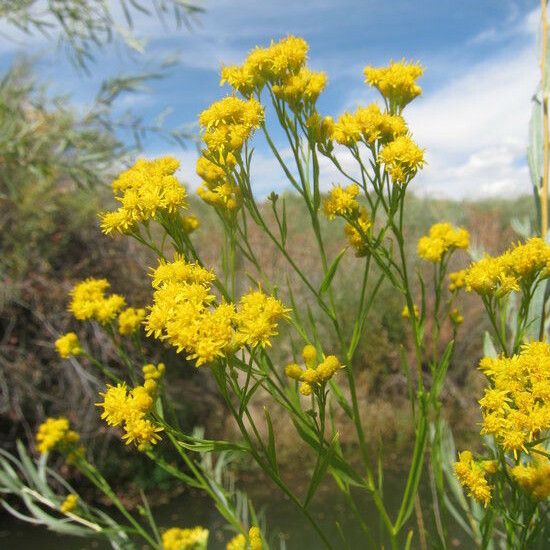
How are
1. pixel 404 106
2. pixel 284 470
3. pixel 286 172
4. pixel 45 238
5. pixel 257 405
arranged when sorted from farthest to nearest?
pixel 257 405 → pixel 284 470 → pixel 45 238 → pixel 404 106 → pixel 286 172

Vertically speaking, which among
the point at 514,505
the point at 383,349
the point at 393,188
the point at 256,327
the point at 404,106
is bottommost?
the point at 383,349

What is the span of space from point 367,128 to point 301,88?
12 cm

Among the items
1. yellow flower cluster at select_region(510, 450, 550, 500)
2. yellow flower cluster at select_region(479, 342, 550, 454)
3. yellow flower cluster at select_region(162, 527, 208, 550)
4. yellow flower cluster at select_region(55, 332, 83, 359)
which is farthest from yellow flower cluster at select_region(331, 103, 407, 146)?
yellow flower cluster at select_region(55, 332, 83, 359)

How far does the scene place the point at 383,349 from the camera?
5453mm

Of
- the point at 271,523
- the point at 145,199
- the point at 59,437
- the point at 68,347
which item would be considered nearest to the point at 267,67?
the point at 145,199

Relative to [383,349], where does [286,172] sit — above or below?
above

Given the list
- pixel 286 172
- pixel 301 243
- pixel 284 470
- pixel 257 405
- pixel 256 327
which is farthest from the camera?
pixel 301 243

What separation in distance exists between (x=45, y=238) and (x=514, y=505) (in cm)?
401

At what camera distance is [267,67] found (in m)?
0.94

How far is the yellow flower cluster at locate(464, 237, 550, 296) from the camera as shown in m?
0.88

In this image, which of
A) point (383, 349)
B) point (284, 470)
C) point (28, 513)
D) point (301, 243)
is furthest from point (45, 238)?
point (301, 243)

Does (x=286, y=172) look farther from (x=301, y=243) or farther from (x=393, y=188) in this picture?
(x=301, y=243)

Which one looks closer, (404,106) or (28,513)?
(404,106)

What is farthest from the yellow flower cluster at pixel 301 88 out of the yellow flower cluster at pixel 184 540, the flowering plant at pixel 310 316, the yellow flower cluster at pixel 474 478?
the yellow flower cluster at pixel 184 540
